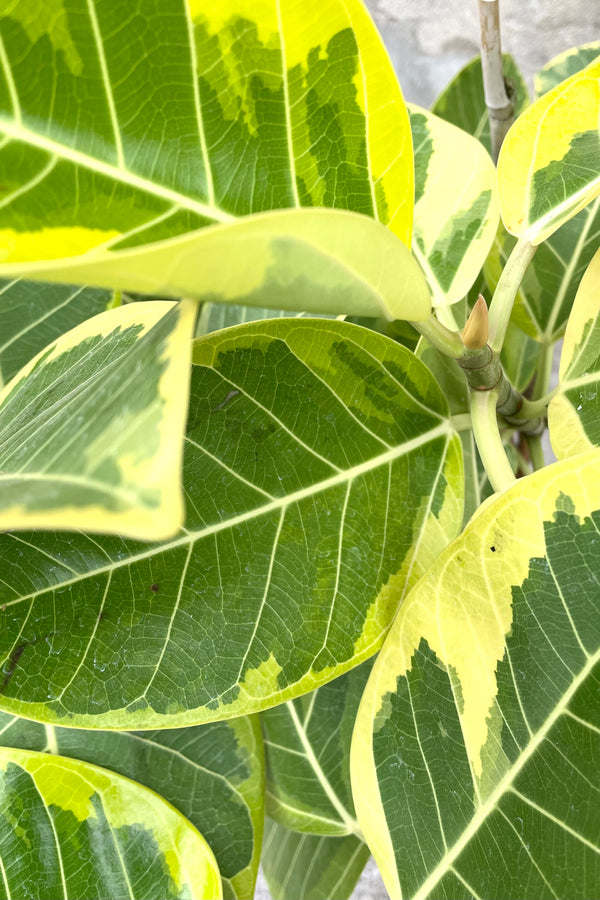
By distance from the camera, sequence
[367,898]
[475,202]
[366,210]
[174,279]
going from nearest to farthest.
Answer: [174,279] → [366,210] → [475,202] → [367,898]

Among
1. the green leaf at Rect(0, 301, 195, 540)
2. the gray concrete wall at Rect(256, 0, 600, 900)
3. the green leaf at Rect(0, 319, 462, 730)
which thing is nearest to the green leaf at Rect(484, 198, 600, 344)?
the green leaf at Rect(0, 319, 462, 730)

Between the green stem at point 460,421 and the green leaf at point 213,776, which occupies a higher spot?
the green stem at point 460,421

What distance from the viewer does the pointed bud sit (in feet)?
1.15

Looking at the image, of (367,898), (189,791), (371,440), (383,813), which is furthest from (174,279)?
(367,898)

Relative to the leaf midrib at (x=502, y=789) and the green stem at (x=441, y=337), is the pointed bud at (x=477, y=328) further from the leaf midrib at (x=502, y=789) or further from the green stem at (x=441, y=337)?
the leaf midrib at (x=502, y=789)

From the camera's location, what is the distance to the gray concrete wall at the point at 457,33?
1.06 metres

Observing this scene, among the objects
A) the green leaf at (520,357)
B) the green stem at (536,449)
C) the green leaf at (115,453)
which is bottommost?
the green stem at (536,449)

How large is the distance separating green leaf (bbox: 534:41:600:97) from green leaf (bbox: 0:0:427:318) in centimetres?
36

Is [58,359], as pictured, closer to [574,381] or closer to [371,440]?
[371,440]

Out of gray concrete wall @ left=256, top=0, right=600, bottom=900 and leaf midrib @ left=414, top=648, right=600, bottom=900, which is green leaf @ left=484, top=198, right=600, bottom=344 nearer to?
leaf midrib @ left=414, top=648, right=600, bottom=900

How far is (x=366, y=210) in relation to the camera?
0.32 metres

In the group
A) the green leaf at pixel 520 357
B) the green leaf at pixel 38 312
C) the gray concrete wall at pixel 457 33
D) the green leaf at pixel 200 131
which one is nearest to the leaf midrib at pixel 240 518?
the green leaf at pixel 200 131

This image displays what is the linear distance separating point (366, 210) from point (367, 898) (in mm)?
960

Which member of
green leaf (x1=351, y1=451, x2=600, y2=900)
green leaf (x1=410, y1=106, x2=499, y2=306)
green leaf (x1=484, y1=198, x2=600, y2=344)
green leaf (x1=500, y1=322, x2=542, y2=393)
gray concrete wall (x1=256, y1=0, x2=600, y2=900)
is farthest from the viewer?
gray concrete wall (x1=256, y1=0, x2=600, y2=900)
